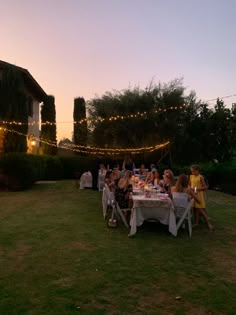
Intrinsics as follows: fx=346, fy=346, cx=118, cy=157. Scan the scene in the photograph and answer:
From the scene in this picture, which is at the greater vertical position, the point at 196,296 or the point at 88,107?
the point at 88,107

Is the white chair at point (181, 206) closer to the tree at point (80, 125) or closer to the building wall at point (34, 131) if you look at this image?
the building wall at point (34, 131)

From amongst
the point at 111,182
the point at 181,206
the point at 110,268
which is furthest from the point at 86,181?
the point at 110,268

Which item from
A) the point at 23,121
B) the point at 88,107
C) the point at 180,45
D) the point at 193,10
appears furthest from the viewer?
the point at 88,107

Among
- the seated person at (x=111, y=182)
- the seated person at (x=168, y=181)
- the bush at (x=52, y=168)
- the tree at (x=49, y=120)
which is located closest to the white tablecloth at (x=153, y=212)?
the seated person at (x=168, y=181)

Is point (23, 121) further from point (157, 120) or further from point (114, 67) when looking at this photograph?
point (157, 120)

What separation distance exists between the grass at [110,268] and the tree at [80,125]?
1941cm

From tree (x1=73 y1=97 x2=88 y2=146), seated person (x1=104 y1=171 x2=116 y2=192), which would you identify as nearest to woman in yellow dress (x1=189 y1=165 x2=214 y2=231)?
seated person (x1=104 y1=171 x2=116 y2=192)

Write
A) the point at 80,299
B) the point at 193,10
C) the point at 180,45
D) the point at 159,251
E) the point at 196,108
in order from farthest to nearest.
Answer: the point at 196,108
the point at 180,45
the point at 193,10
the point at 159,251
the point at 80,299

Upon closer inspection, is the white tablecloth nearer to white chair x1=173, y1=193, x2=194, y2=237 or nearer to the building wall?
white chair x1=173, y1=193, x2=194, y2=237

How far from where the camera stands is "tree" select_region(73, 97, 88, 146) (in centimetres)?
2778

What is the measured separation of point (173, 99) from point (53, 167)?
32.1 feet

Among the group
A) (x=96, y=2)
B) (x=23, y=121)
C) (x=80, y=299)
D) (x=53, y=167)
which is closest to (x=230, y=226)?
(x=80, y=299)

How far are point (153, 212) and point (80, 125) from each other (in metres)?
21.5

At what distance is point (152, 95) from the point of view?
24.9 metres
